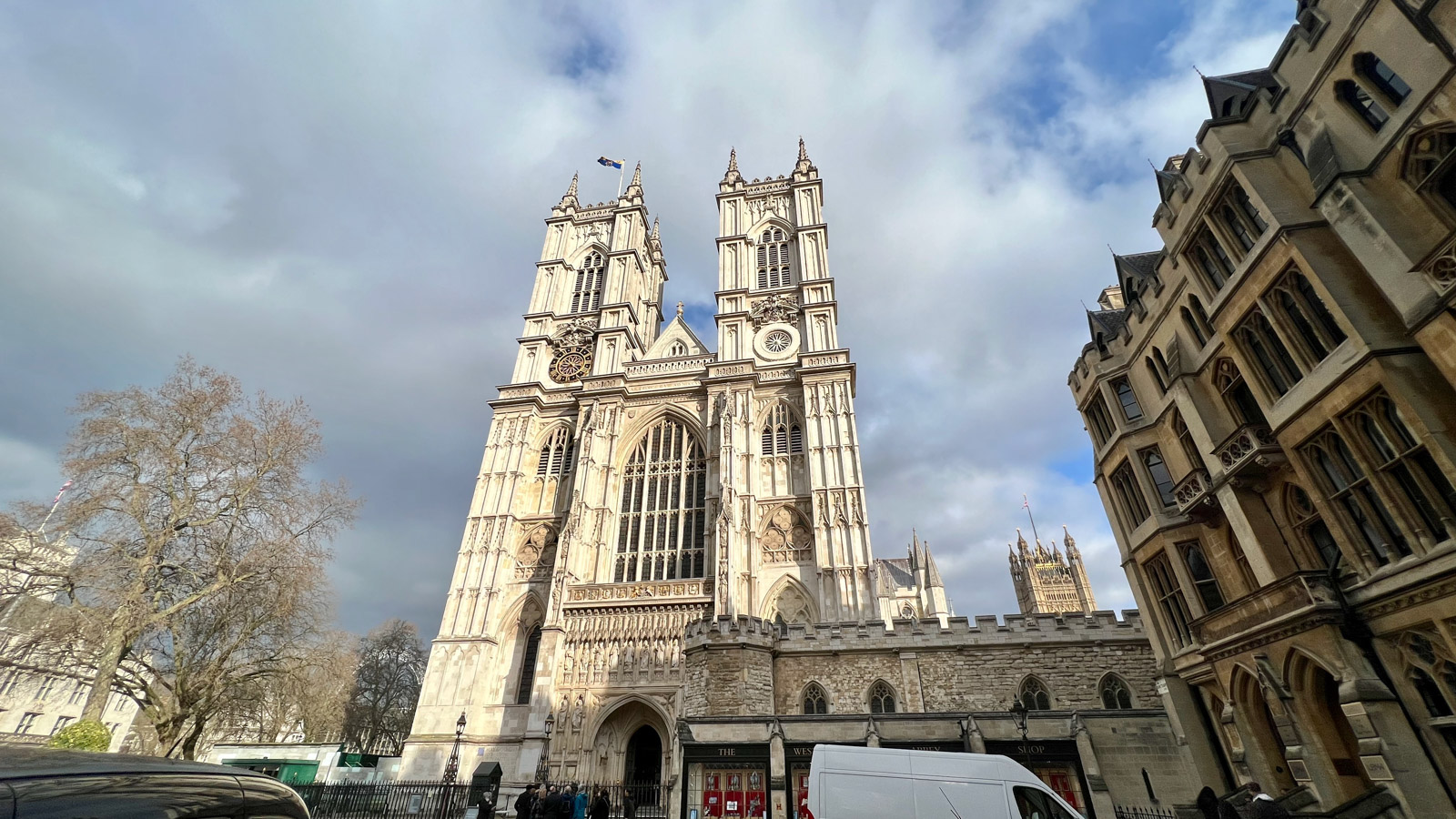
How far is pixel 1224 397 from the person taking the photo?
36.8 ft

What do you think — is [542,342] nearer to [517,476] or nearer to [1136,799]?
[517,476]

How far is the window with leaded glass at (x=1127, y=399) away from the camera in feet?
46.5

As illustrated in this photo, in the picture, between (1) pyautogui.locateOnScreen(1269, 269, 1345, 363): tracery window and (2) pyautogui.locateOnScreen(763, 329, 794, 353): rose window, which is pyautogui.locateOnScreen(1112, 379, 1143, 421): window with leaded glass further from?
(2) pyautogui.locateOnScreen(763, 329, 794, 353): rose window

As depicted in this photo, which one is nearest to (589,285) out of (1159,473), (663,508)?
(663,508)

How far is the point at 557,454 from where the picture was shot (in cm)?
3159

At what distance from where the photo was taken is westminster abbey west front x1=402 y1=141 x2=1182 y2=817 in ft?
49.1

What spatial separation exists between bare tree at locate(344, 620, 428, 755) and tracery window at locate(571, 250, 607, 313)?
27.3m

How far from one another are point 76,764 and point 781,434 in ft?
90.1

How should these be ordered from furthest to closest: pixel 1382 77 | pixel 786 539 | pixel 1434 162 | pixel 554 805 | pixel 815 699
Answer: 1. pixel 786 539
2. pixel 815 699
3. pixel 554 805
4. pixel 1382 77
5. pixel 1434 162

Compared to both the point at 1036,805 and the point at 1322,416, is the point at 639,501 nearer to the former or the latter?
the point at 1036,805

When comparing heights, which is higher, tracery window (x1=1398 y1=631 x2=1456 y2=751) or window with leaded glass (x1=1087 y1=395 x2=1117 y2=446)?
window with leaded glass (x1=1087 y1=395 x2=1117 y2=446)

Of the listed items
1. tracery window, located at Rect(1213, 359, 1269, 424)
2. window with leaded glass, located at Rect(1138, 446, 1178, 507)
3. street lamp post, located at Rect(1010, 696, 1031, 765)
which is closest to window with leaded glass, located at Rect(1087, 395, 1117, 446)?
window with leaded glass, located at Rect(1138, 446, 1178, 507)

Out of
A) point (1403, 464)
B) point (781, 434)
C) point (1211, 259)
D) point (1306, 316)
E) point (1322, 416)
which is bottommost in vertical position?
point (1403, 464)

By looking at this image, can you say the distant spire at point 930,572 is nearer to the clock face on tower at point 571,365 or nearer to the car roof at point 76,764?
the clock face on tower at point 571,365
